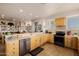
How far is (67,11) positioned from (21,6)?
2.39 ft

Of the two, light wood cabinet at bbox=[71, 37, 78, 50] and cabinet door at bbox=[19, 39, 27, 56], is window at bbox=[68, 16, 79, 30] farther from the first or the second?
cabinet door at bbox=[19, 39, 27, 56]

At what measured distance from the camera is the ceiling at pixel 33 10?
1189mm

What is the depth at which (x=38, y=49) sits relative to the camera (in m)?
1.34

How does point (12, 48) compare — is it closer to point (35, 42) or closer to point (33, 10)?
point (35, 42)

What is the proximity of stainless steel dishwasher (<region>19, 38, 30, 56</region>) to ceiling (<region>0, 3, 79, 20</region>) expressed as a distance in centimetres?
37

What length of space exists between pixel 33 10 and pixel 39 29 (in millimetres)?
339

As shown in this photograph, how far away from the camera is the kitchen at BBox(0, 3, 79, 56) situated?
3.97 feet

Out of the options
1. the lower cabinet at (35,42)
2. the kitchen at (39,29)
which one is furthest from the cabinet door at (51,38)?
the lower cabinet at (35,42)

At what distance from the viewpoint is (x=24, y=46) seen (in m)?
1.33

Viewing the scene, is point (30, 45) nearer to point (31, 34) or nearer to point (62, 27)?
point (31, 34)

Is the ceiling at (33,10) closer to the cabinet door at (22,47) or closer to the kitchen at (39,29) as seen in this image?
the kitchen at (39,29)

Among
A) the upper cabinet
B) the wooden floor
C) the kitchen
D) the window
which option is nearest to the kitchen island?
the kitchen

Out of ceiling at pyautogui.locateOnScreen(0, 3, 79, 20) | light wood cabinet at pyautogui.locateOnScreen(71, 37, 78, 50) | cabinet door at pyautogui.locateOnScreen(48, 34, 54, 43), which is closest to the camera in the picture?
ceiling at pyautogui.locateOnScreen(0, 3, 79, 20)

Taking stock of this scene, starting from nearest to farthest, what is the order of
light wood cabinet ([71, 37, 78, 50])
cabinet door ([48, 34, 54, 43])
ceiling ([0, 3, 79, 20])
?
1. ceiling ([0, 3, 79, 20])
2. light wood cabinet ([71, 37, 78, 50])
3. cabinet door ([48, 34, 54, 43])
